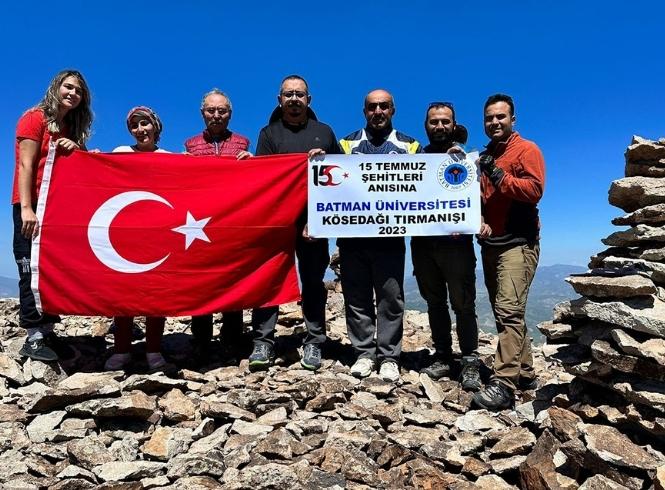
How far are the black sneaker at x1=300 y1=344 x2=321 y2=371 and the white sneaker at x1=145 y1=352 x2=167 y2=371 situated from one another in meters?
2.19

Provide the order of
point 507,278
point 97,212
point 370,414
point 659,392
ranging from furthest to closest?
point 97,212 → point 507,278 → point 370,414 → point 659,392

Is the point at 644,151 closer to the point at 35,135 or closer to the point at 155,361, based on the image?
the point at 155,361

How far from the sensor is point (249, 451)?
17.2 ft

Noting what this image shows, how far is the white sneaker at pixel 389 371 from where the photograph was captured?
287 inches

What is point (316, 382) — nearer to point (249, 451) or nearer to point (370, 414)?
point (370, 414)

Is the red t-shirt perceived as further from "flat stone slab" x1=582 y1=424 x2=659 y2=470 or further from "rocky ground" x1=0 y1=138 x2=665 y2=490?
"flat stone slab" x1=582 y1=424 x2=659 y2=470

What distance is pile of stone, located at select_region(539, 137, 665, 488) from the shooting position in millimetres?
4973

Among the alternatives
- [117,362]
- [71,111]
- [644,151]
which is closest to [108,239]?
[117,362]

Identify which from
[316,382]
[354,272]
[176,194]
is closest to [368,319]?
[354,272]

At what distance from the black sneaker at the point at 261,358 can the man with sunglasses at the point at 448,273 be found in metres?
2.50

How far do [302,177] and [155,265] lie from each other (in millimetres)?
2715

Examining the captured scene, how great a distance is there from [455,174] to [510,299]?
2.11m

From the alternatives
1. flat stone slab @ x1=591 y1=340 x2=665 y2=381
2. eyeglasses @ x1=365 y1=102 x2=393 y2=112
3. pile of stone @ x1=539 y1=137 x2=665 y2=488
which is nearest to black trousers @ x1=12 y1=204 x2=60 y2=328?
eyeglasses @ x1=365 y1=102 x2=393 y2=112

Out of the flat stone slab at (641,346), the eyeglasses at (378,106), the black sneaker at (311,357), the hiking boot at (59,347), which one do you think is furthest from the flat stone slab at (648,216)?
the hiking boot at (59,347)
